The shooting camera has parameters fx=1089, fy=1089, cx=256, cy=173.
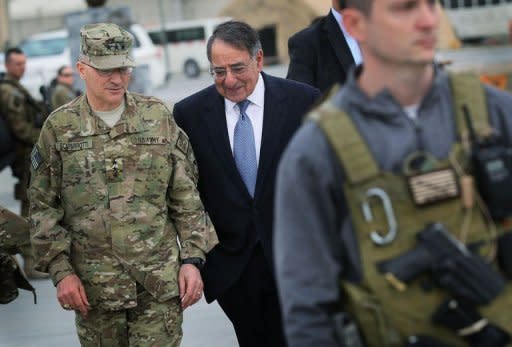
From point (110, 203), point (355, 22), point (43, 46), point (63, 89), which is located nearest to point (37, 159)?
point (110, 203)

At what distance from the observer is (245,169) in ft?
15.3

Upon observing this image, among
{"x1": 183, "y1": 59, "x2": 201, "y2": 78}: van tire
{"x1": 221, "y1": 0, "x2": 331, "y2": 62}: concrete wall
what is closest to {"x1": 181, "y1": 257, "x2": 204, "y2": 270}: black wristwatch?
{"x1": 221, "y1": 0, "x2": 331, "y2": 62}: concrete wall

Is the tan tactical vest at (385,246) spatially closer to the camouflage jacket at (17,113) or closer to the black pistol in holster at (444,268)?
the black pistol in holster at (444,268)

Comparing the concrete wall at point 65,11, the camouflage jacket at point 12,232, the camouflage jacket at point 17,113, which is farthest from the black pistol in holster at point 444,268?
the concrete wall at point 65,11

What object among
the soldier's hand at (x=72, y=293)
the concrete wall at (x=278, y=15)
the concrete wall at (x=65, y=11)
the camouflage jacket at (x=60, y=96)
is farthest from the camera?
the concrete wall at (x=65, y=11)

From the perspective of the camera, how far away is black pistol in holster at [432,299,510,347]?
2.40 meters

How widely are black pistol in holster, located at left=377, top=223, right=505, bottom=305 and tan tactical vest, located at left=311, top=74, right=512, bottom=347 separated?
2cm

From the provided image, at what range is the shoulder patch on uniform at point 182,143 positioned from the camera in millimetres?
4559

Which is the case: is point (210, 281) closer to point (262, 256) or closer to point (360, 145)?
point (262, 256)

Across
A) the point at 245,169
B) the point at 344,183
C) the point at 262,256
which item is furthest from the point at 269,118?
the point at 344,183

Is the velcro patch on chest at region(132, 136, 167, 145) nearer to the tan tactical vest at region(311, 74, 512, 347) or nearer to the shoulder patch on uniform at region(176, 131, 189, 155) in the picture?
the shoulder patch on uniform at region(176, 131, 189, 155)

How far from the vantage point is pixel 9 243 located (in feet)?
15.4

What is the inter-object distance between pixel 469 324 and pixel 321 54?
2.87 meters

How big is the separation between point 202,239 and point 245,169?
1.21 feet
